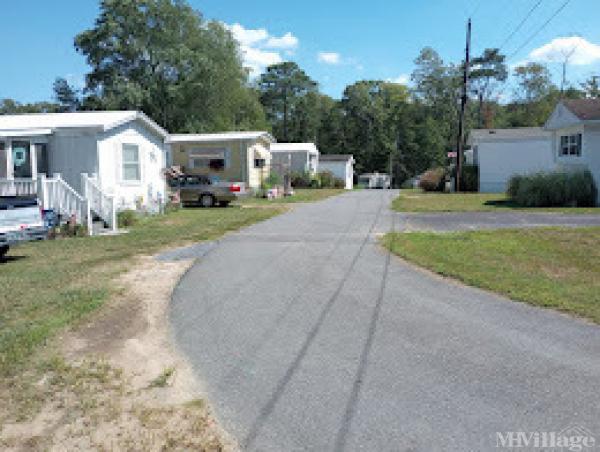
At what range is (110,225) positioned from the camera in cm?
1381

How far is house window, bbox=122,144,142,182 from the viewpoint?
16.9 m

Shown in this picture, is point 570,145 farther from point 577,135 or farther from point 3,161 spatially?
point 3,161

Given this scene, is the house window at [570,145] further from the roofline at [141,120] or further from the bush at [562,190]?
the roofline at [141,120]

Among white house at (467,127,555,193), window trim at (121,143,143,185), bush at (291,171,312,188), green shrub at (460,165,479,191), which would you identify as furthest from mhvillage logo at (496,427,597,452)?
bush at (291,171,312,188)

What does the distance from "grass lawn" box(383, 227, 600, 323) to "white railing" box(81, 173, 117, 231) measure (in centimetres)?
759

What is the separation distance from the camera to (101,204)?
13953 mm

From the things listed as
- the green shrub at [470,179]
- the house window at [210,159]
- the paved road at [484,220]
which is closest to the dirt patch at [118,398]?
the paved road at [484,220]

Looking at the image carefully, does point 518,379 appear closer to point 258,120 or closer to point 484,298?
point 484,298

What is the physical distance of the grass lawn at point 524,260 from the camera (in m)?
6.57

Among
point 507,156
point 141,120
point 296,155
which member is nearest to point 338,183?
point 296,155

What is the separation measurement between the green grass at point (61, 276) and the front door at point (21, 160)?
13.3ft

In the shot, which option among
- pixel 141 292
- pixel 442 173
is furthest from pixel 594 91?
pixel 141 292

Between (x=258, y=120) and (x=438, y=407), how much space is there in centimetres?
5633

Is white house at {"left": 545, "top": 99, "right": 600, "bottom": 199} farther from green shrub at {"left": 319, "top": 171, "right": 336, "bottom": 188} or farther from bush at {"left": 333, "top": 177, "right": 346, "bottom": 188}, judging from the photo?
bush at {"left": 333, "top": 177, "right": 346, "bottom": 188}
